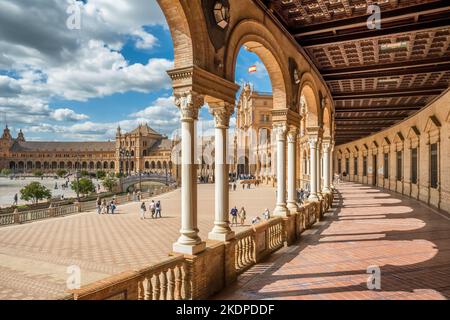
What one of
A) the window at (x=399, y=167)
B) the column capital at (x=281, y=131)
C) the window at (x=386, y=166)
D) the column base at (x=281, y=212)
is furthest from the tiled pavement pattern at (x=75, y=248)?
the window at (x=386, y=166)

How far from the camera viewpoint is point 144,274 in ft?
14.8

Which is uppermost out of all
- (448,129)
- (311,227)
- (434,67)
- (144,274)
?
(434,67)

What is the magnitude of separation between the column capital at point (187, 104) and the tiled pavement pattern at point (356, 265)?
11.1 ft

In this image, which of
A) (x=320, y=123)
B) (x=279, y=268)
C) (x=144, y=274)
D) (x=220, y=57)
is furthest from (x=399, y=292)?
(x=320, y=123)

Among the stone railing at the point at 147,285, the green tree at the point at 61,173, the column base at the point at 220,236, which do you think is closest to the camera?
the stone railing at the point at 147,285

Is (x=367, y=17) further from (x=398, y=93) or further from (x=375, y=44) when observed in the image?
(x=398, y=93)

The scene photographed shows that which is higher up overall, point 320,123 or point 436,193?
point 320,123

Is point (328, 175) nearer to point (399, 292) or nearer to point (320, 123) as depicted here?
point (320, 123)

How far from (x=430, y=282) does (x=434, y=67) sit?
32.6 ft

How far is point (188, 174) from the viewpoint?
5.72 metres

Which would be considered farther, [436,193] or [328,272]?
[436,193]

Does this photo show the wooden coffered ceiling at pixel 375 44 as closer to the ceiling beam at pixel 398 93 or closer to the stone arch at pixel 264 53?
the ceiling beam at pixel 398 93

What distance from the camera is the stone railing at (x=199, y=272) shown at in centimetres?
407
